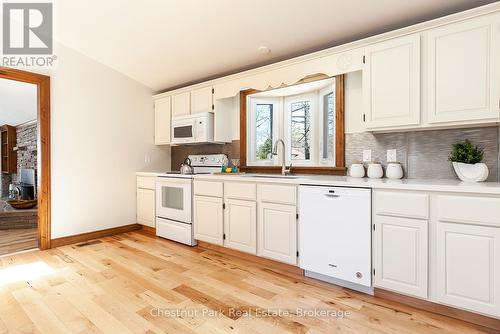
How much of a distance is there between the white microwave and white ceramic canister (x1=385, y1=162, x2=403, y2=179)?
2.18 metres

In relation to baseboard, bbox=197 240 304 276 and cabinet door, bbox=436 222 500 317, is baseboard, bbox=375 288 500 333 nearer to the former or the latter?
cabinet door, bbox=436 222 500 317

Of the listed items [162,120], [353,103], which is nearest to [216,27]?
[353,103]

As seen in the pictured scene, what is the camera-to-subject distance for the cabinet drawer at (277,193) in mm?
2396

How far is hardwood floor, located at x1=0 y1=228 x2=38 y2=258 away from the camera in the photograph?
10.5ft

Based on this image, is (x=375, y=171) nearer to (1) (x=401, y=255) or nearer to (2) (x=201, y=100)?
(1) (x=401, y=255)

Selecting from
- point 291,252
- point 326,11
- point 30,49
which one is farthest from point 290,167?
point 30,49

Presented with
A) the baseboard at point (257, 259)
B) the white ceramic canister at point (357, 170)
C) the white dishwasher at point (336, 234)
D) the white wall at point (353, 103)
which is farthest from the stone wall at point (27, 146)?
the white ceramic canister at point (357, 170)

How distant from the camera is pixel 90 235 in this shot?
140 inches

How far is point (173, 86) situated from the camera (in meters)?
4.21

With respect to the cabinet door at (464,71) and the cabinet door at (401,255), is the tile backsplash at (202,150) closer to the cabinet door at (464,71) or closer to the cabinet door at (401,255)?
the cabinet door at (401,255)

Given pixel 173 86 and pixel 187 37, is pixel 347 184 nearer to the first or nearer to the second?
pixel 187 37

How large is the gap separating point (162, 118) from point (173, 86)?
547mm

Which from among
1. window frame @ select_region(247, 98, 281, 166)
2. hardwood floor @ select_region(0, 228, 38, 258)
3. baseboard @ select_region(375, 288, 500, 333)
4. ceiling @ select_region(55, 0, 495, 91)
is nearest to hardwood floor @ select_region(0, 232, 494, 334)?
baseboard @ select_region(375, 288, 500, 333)

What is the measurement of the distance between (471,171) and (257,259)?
1957 mm
